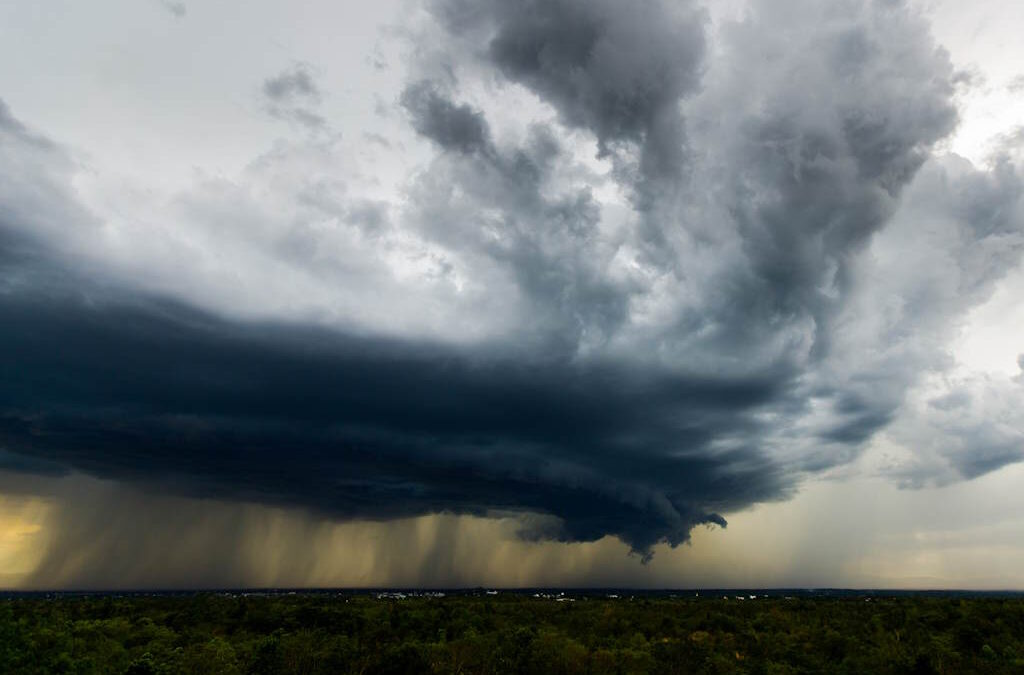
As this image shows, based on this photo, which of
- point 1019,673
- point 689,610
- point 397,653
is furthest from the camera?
point 689,610

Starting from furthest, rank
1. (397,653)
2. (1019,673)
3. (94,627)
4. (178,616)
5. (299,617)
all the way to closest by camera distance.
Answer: (178,616) < (299,617) < (94,627) < (397,653) < (1019,673)

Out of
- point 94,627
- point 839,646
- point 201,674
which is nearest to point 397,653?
point 201,674

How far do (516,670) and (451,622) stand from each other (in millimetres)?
28320

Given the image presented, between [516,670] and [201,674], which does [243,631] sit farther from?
[516,670]

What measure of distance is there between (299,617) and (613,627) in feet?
109

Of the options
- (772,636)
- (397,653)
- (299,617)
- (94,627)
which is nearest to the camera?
(397,653)

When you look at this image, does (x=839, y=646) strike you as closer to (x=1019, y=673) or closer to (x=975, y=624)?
(x=1019, y=673)

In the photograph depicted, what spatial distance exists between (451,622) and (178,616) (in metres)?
33.6

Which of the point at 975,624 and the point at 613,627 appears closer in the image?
the point at 975,624

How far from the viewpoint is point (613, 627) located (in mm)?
59656

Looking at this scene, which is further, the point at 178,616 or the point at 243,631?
the point at 178,616

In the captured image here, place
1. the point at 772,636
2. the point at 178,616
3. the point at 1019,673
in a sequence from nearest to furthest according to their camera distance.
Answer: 1. the point at 1019,673
2. the point at 772,636
3. the point at 178,616

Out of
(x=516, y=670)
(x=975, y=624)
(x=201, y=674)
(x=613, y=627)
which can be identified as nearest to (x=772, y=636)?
(x=613, y=627)

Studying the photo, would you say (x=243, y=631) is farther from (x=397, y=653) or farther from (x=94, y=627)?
(x=397, y=653)
